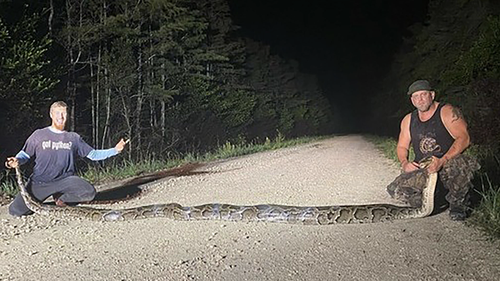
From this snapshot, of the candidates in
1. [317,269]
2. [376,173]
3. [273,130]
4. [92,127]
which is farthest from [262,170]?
[273,130]

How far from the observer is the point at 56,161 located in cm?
711

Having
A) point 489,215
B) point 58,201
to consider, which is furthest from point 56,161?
point 489,215

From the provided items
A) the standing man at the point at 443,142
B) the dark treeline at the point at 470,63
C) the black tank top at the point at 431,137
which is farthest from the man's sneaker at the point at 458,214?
the dark treeline at the point at 470,63

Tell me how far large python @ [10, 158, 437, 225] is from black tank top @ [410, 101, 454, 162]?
20 cm

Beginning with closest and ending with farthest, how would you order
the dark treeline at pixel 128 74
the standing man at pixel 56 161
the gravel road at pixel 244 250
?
the gravel road at pixel 244 250 → the standing man at pixel 56 161 → the dark treeline at pixel 128 74

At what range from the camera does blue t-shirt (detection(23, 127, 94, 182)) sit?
276 inches

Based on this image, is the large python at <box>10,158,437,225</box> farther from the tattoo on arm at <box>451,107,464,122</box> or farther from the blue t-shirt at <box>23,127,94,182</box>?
the tattoo on arm at <box>451,107,464,122</box>

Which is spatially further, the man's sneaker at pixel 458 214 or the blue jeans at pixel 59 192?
the blue jeans at pixel 59 192

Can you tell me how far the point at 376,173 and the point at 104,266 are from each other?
719 centimetres

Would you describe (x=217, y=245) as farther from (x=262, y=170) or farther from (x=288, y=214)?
(x=262, y=170)

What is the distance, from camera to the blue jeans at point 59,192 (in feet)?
22.6

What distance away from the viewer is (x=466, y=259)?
453cm

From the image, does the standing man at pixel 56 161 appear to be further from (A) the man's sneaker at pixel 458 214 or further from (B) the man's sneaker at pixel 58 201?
(A) the man's sneaker at pixel 458 214

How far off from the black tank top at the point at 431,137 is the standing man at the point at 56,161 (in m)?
4.07
